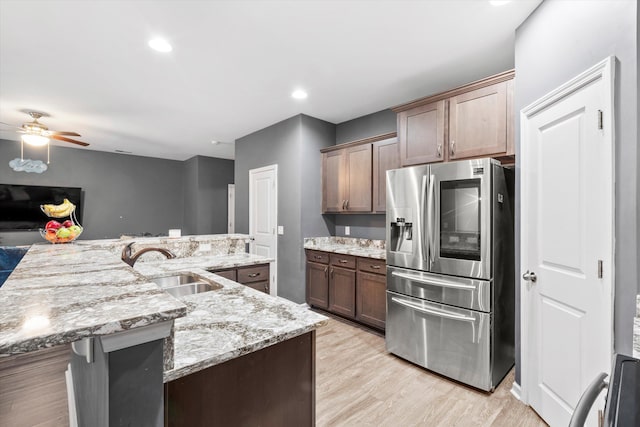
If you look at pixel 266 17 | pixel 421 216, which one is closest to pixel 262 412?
pixel 421 216

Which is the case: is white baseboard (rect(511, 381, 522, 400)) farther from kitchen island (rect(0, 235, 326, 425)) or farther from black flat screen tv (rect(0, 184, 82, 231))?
black flat screen tv (rect(0, 184, 82, 231))

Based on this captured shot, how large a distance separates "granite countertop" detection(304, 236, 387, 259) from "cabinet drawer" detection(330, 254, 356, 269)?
61 mm

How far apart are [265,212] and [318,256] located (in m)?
1.27

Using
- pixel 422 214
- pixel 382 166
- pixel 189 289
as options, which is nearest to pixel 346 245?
pixel 382 166

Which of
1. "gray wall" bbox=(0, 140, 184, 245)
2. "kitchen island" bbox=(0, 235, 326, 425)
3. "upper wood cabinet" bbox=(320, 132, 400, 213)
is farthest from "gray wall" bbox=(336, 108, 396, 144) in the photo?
"gray wall" bbox=(0, 140, 184, 245)

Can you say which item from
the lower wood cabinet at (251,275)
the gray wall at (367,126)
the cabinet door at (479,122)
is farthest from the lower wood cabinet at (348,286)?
the gray wall at (367,126)

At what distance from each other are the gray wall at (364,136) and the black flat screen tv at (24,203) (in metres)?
5.85

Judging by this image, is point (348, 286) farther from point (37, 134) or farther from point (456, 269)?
point (37, 134)

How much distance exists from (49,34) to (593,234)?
392 centimetres

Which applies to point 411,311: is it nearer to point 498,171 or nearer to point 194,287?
point 498,171

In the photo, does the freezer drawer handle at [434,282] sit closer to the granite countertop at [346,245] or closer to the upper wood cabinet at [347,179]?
the granite countertop at [346,245]

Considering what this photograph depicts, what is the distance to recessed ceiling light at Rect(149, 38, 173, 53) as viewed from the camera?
232 centimetres

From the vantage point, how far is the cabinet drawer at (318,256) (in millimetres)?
3789

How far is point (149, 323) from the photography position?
2.07 ft
